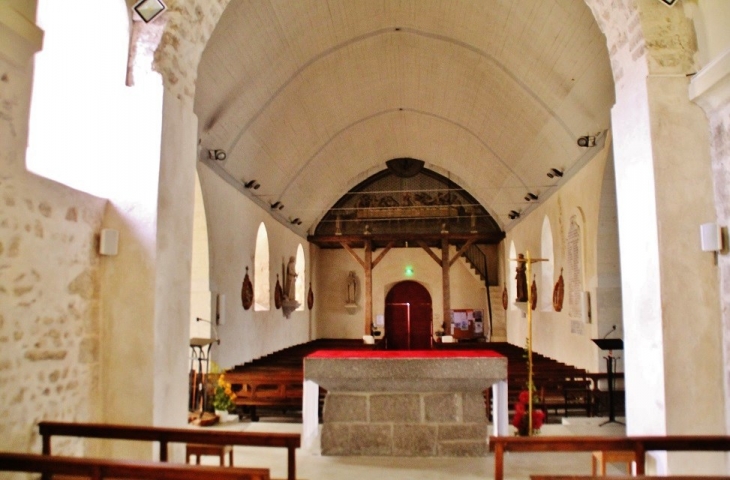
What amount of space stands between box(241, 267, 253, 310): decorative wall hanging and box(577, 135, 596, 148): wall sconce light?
677 cm

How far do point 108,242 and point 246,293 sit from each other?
7592 mm

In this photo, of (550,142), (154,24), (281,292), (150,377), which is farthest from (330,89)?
(150,377)

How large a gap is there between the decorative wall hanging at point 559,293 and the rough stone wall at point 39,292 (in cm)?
967

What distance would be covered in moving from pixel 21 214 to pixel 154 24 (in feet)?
6.41

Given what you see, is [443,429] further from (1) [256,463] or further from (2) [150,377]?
(2) [150,377]

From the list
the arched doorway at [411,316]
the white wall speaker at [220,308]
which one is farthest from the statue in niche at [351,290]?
the white wall speaker at [220,308]

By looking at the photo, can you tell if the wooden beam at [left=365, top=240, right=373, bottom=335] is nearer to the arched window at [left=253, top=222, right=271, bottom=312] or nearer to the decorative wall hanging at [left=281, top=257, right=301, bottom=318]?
the decorative wall hanging at [left=281, top=257, right=301, bottom=318]

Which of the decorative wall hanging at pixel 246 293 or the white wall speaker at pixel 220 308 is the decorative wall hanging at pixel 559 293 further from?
the white wall speaker at pixel 220 308

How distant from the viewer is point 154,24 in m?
4.73

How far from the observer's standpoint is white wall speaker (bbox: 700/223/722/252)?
4137 mm

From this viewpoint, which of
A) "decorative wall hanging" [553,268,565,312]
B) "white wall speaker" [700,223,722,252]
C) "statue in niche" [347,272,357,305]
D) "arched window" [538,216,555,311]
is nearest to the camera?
"white wall speaker" [700,223,722,252]

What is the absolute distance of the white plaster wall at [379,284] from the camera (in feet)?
66.7

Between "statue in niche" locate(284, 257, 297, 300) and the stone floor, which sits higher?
"statue in niche" locate(284, 257, 297, 300)

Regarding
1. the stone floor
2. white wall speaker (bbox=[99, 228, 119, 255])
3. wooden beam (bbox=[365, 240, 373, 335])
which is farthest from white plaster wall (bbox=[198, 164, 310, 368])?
white wall speaker (bbox=[99, 228, 119, 255])
